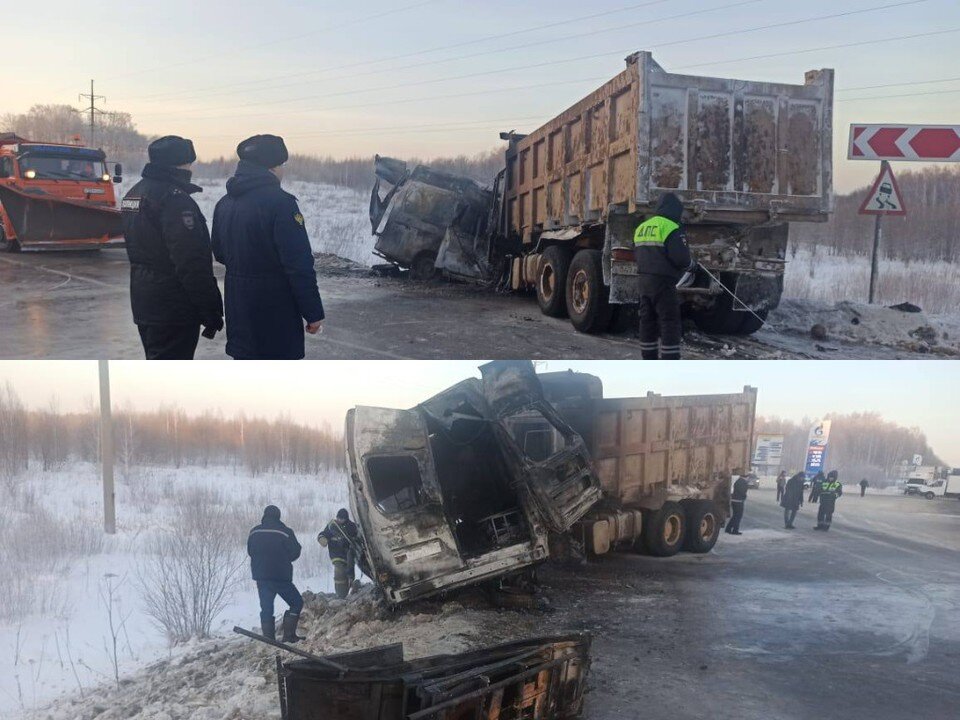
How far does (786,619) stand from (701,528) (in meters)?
2.31

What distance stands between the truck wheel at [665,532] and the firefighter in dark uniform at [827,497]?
55.5 inches

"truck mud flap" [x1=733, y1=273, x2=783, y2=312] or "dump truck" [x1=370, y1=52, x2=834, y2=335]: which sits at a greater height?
"dump truck" [x1=370, y1=52, x2=834, y2=335]

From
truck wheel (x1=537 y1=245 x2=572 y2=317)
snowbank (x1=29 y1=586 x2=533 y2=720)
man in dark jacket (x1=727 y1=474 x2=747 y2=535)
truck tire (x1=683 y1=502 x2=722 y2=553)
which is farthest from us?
man in dark jacket (x1=727 y1=474 x2=747 y2=535)

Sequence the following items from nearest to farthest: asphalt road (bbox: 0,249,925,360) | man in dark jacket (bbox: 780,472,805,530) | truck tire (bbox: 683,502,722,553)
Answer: asphalt road (bbox: 0,249,925,360), man in dark jacket (bbox: 780,472,805,530), truck tire (bbox: 683,502,722,553)

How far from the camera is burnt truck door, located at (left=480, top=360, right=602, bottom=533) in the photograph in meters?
6.09

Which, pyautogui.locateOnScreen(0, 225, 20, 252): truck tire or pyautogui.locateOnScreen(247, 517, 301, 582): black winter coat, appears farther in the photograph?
pyautogui.locateOnScreen(0, 225, 20, 252): truck tire

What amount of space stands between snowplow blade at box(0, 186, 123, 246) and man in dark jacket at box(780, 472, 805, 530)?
7.08 metres

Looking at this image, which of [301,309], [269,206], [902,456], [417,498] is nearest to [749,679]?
[417,498]

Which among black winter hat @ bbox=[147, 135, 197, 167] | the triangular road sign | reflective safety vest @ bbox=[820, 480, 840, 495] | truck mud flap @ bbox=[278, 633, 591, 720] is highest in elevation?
the triangular road sign

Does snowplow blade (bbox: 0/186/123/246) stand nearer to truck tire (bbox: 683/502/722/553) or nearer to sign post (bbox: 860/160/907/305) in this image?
truck tire (bbox: 683/502/722/553)

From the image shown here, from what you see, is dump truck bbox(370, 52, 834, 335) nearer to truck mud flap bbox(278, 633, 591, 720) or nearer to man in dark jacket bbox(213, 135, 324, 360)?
truck mud flap bbox(278, 633, 591, 720)

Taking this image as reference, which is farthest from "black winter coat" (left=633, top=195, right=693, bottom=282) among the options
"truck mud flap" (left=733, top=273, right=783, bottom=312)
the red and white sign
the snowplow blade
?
the snowplow blade

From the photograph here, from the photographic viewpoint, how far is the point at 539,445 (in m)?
6.27

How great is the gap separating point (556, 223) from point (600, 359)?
2.47 metres
